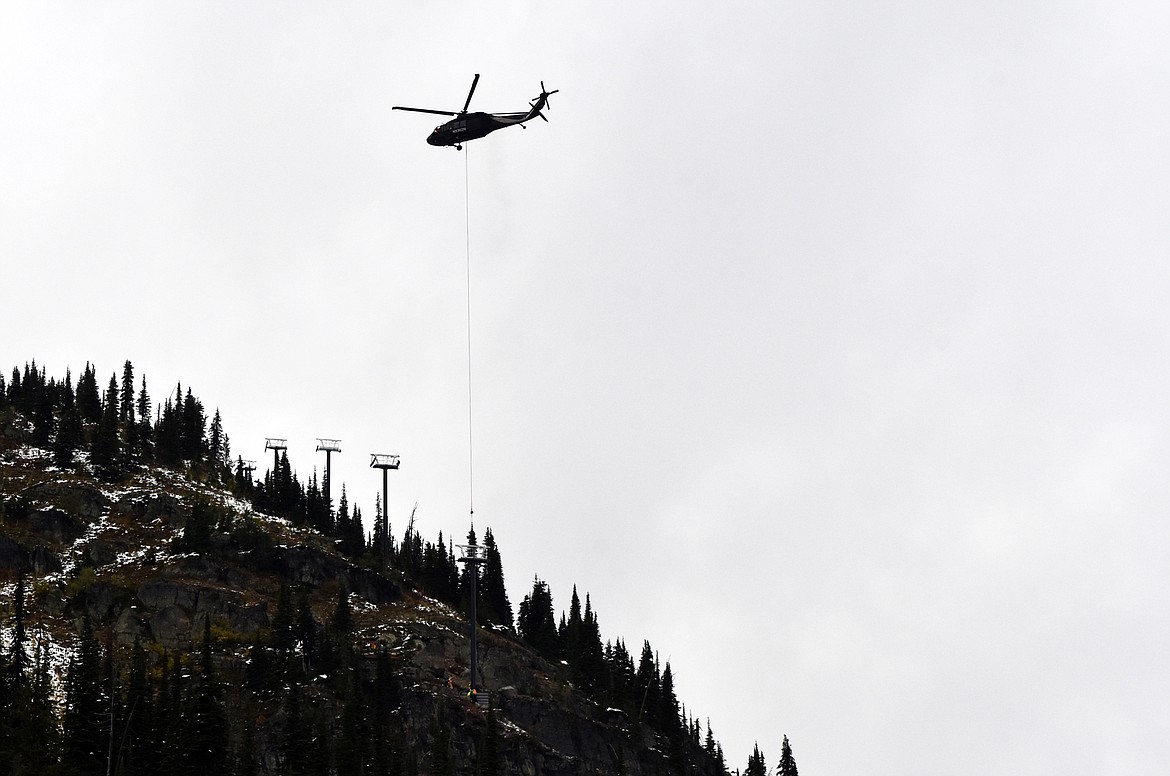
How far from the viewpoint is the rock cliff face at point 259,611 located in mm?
133000

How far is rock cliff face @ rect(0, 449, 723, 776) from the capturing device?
133 m

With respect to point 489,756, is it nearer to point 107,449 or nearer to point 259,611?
point 259,611

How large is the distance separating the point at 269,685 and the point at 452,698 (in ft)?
55.9

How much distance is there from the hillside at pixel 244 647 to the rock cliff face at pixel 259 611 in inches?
10.1

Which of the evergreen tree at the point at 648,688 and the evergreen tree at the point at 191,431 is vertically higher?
the evergreen tree at the point at 191,431

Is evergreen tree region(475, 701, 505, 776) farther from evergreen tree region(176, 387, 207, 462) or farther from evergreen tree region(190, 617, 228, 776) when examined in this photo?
evergreen tree region(176, 387, 207, 462)

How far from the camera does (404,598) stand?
161m

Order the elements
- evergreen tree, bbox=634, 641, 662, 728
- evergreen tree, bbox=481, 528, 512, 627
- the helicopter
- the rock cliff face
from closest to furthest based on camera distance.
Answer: the helicopter, the rock cliff face, evergreen tree, bbox=634, 641, 662, 728, evergreen tree, bbox=481, 528, 512, 627

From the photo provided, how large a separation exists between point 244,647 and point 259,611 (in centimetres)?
668

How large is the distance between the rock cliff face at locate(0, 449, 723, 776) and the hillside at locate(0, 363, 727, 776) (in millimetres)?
257

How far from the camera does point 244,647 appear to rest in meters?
137

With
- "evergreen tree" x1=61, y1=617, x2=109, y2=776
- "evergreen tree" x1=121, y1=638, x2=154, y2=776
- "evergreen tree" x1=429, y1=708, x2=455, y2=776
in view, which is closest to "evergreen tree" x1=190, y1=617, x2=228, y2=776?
"evergreen tree" x1=121, y1=638, x2=154, y2=776

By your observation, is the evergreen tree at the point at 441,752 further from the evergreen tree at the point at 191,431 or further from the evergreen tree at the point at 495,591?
the evergreen tree at the point at 191,431

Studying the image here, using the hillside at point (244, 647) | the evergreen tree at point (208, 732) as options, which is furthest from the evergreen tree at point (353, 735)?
the evergreen tree at point (208, 732)
